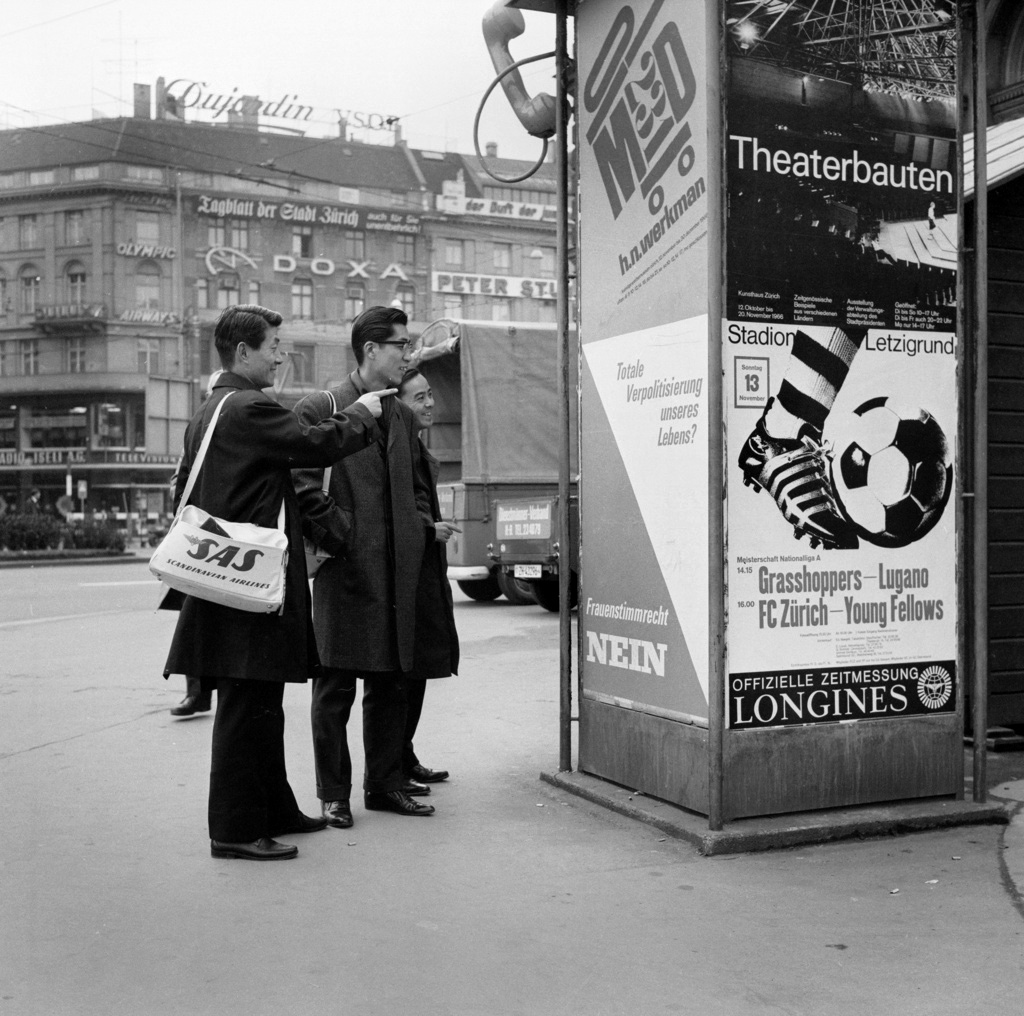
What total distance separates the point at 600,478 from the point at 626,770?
Result: 1193 millimetres

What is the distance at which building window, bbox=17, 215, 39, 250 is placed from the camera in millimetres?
62594

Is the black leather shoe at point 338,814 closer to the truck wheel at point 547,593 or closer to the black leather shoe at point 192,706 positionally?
the black leather shoe at point 192,706

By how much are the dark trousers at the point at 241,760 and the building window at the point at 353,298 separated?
6211cm

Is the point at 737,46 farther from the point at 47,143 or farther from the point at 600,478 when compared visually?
the point at 47,143

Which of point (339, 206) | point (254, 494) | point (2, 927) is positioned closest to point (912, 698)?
point (254, 494)

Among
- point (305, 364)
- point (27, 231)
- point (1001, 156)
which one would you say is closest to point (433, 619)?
point (1001, 156)

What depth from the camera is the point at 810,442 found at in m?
4.79

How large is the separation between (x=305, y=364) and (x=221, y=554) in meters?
60.5

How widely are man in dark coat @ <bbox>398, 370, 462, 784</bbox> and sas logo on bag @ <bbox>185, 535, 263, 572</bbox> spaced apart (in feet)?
3.79

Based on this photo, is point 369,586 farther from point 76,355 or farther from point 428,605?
point 76,355

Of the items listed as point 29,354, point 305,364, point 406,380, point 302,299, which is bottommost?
point 406,380

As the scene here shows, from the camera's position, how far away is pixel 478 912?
3.97 metres

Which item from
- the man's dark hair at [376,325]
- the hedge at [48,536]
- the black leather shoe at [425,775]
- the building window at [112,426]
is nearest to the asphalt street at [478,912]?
the black leather shoe at [425,775]

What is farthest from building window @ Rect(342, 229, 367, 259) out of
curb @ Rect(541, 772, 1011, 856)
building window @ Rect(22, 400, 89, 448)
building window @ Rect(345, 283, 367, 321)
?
curb @ Rect(541, 772, 1011, 856)
